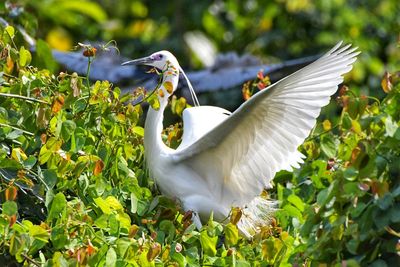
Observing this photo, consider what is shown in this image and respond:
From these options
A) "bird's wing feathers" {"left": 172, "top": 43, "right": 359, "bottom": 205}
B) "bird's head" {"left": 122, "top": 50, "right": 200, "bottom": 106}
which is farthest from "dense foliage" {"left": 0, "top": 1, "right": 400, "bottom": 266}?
"bird's head" {"left": 122, "top": 50, "right": 200, "bottom": 106}

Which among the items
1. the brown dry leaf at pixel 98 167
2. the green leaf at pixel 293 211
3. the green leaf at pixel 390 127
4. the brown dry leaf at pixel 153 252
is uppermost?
the green leaf at pixel 390 127

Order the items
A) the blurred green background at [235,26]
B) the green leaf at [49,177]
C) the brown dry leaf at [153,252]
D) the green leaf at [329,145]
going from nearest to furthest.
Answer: the brown dry leaf at [153,252]
the green leaf at [49,177]
the green leaf at [329,145]
the blurred green background at [235,26]

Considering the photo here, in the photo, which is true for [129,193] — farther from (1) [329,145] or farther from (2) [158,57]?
(1) [329,145]

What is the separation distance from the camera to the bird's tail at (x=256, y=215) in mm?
4828

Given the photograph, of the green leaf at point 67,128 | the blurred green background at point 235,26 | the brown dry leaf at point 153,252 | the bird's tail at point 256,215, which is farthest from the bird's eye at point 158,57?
the blurred green background at point 235,26

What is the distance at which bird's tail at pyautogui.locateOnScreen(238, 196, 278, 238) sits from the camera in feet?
15.8

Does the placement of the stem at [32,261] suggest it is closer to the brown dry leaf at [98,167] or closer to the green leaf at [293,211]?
the brown dry leaf at [98,167]

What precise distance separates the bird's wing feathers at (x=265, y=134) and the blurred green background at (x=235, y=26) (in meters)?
5.54

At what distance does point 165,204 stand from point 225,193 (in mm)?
390

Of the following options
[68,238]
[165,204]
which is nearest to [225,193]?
[165,204]

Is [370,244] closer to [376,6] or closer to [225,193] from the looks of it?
[225,193]

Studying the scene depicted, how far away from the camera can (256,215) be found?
4.93 meters

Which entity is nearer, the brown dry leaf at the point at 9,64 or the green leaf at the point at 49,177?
the green leaf at the point at 49,177

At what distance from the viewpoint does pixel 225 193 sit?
4.87 m
